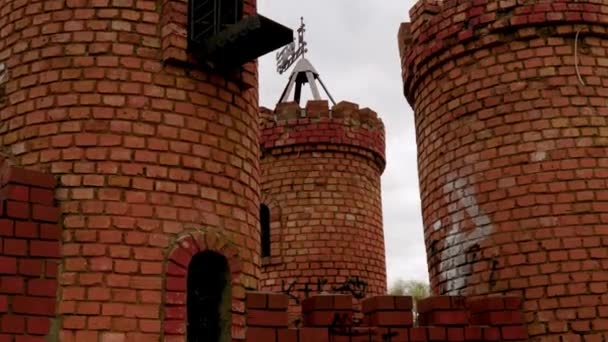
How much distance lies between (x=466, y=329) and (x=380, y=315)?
816mm

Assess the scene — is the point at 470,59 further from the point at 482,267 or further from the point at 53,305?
the point at 53,305

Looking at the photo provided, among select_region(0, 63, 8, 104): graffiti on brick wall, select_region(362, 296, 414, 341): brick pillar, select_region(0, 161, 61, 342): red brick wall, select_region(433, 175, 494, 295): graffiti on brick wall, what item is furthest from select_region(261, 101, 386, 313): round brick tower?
select_region(0, 161, 61, 342): red brick wall

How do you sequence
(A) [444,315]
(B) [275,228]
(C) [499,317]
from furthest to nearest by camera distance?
(B) [275,228], (C) [499,317], (A) [444,315]

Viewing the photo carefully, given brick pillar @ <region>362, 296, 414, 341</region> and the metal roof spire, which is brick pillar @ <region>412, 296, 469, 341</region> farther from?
the metal roof spire

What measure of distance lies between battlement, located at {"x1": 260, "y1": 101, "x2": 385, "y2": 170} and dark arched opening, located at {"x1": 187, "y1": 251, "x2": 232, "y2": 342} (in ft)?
23.1

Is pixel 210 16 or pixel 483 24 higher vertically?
pixel 483 24

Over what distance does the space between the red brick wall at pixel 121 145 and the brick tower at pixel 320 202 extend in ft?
19.9

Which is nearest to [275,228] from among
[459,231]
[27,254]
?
[459,231]

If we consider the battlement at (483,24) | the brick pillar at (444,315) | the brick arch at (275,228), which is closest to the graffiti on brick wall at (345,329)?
the brick pillar at (444,315)

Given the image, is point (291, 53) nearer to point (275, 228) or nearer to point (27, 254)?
point (275, 228)

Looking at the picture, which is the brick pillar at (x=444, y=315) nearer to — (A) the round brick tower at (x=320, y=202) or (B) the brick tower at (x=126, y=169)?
(B) the brick tower at (x=126, y=169)

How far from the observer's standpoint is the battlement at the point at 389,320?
616cm

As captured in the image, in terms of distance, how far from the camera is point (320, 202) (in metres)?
12.9

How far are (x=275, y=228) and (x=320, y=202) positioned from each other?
850 mm
